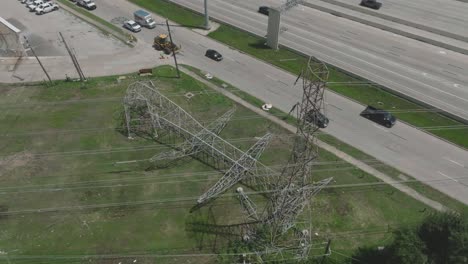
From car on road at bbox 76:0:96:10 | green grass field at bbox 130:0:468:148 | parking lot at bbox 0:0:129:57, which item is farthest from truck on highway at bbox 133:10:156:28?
car on road at bbox 76:0:96:10

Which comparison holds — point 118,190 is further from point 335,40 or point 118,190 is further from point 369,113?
point 335,40

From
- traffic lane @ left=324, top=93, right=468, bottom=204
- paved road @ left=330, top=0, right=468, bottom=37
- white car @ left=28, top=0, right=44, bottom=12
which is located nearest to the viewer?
traffic lane @ left=324, top=93, right=468, bottom=204

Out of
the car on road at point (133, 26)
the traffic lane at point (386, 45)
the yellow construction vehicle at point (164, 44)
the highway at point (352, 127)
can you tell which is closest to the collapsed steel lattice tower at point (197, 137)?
the highway at point (352, 127)

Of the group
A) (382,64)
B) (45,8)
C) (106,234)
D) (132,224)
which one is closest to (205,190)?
(132,224)

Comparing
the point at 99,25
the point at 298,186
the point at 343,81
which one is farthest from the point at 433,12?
the point at 99,25

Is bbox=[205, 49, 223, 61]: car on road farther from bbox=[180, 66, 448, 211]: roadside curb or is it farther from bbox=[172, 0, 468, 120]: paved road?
bbox=[172, 0, 468, 120]: paved road

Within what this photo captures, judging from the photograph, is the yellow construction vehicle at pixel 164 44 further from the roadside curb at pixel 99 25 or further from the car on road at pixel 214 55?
the car on road at pixel 214 55

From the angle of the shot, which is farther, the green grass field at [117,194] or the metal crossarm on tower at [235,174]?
the metal crossarm on tower at [235,174]
